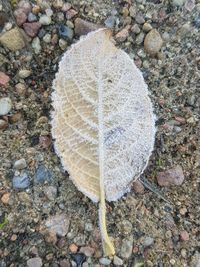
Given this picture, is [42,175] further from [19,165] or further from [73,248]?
[73,248]

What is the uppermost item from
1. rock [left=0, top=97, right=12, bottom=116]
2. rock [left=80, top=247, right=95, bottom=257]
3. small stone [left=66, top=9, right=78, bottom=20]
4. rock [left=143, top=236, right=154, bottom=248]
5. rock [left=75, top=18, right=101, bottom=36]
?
small stone [left=66, top=9, right=78, bottom=20]

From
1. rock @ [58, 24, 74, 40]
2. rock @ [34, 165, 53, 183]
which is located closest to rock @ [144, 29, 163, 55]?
rock @ [58, 24, 74, 40]

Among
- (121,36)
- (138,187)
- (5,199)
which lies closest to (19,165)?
(5,199)

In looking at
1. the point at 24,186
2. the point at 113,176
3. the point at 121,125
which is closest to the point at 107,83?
the point at 121,125

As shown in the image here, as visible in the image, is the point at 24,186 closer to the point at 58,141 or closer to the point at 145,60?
the point at 58,141

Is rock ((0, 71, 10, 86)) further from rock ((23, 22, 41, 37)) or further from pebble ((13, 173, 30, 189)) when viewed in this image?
pebble ((13, 173, 30, 189))

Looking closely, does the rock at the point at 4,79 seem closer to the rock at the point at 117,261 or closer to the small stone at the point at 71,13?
the small stone at the point at 71,13

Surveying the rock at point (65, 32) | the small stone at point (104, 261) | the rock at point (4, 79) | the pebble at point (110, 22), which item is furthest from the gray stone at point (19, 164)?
the pebble at point (110, 22)
